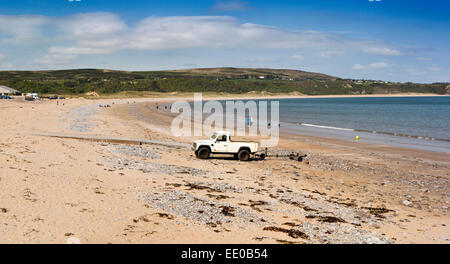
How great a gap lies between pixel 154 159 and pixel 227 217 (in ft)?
37.8

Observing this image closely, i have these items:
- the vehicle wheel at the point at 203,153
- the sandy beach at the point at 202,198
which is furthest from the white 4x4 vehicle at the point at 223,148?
the sandy beach at the point at 202,198

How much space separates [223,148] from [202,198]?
410 inches

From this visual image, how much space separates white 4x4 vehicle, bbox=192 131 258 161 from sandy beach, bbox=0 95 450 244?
2.28ft

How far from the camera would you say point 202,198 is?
14961 mm

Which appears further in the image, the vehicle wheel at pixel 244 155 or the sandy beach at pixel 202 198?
the vehicle wheel at pixel 244 155

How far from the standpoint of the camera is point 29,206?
11633 mm

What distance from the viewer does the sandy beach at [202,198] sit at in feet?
36.1

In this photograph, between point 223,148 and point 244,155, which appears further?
point 244,155

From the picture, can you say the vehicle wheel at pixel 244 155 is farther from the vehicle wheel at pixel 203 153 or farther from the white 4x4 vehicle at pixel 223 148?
the vehicle wheel at pixel 203 153

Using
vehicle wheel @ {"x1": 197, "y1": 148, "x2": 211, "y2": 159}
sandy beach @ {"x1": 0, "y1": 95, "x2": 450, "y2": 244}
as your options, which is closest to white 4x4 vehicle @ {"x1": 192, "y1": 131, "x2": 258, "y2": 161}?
vehicle wheel @ {"x1": 197, "y1": 148, "x2": 211, "y2": 159}

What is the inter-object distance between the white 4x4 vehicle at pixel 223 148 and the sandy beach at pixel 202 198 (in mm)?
694

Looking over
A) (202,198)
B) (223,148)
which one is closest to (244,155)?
(223,148)

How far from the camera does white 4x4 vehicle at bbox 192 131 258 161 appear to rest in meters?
25.1

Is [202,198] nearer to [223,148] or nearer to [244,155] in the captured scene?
[223,148]
